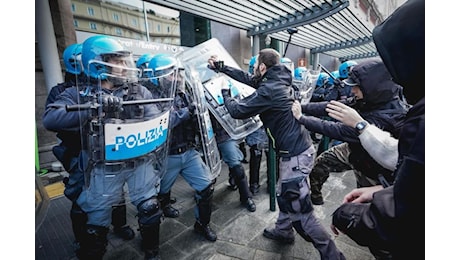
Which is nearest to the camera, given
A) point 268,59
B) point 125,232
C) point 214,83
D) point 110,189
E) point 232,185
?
point 110,189

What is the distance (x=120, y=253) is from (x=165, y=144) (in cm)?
131

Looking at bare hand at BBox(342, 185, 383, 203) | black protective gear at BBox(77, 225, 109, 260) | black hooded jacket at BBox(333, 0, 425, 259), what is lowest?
black protective gear at BBox(77, 225, 109, 260)

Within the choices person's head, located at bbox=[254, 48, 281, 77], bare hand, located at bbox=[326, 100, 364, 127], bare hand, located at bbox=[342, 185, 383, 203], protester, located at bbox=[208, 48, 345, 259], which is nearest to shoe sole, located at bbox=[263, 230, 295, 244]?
protester, located at bbox=[208, 48, 345, 259]

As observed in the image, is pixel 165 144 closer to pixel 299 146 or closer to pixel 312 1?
pixel 299 146

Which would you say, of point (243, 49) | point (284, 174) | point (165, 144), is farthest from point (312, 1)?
point (165, 144)

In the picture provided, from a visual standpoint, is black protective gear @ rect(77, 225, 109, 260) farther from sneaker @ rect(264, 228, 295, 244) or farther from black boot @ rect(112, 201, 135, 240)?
sneaker @ rect(264, 228, 295, 244)

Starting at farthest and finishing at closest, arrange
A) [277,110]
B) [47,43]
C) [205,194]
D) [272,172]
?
[47,43] < [272,172] < [205,194] < [277,110]

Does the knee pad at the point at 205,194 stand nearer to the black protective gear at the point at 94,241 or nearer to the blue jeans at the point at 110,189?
the blue jeans at the point at 110,189

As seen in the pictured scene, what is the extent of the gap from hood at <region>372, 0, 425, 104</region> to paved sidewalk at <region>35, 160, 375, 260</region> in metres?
1.98

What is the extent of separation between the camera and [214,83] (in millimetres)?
2781

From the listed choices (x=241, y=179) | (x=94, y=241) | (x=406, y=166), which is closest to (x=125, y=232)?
(x=94, y=241)

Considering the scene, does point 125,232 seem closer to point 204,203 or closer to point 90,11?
point 204,203

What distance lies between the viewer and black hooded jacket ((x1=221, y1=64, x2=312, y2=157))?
2.14 metres

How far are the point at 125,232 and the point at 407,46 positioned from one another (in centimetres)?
302
